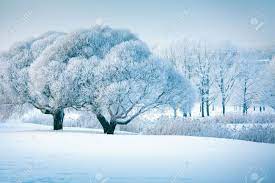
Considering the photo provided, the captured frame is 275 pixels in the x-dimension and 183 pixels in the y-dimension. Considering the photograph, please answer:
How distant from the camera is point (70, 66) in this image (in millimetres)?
11688

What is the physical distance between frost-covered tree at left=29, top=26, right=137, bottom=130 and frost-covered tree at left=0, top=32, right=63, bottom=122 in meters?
0.35

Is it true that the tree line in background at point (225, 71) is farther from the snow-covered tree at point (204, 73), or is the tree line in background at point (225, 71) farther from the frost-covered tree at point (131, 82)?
the frost-covered tree at point (131, 82)

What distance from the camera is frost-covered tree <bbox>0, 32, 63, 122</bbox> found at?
1309 cm

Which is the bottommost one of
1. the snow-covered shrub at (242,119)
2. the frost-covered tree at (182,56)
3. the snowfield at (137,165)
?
the snowfield at (137,165)

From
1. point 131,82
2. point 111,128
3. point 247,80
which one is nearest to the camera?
point 131,82

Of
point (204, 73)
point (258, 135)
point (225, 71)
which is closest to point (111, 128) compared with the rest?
point (258, 135)

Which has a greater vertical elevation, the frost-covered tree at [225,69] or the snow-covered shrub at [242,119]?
the frost-covered tree at [225,69]

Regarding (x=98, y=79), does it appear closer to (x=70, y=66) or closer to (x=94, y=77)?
(x=94, y=77)

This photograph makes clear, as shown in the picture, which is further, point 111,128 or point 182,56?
point 182,56

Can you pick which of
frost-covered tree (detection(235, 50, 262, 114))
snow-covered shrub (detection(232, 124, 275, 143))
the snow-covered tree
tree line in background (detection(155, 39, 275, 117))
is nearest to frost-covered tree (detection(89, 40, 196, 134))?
snow-covered shrub (detection(232, 124, 275, 143))

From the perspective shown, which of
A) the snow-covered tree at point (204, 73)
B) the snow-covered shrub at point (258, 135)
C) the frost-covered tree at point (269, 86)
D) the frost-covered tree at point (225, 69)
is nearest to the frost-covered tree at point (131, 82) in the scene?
the snow-covered shrub at point (258, 135)

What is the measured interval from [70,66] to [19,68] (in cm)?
263

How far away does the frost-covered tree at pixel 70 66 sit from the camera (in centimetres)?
1173

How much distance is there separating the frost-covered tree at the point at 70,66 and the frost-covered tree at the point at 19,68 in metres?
0.35
